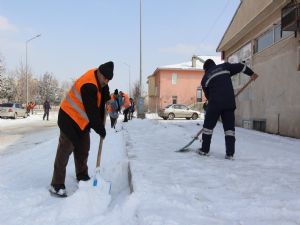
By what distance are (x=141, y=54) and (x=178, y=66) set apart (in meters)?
30.4

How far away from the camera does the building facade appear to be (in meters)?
11.6

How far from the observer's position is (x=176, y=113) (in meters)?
33.0

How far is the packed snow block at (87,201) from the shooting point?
3998mm

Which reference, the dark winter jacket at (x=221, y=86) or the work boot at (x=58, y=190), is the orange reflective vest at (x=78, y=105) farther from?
the dark winter jacket at (x=221, y=86)

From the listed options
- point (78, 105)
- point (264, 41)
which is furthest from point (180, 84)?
point (78, 105)

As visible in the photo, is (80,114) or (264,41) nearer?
(80,114)

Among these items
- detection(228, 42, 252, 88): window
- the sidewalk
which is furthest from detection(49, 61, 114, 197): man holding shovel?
detection(228, 42, 252, 88): window

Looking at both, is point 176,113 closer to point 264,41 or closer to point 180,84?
point 264,41

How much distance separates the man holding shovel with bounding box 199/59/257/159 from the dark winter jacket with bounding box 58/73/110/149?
242cm

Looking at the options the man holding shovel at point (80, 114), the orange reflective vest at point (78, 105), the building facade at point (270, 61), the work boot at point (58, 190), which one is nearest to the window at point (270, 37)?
the building facade at point (270, 61)

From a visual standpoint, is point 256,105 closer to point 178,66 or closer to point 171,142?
point 171,142

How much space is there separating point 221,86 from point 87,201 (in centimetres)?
353

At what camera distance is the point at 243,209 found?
12.4 ft

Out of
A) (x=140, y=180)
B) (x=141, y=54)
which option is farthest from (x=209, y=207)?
(x=141, y=54)
